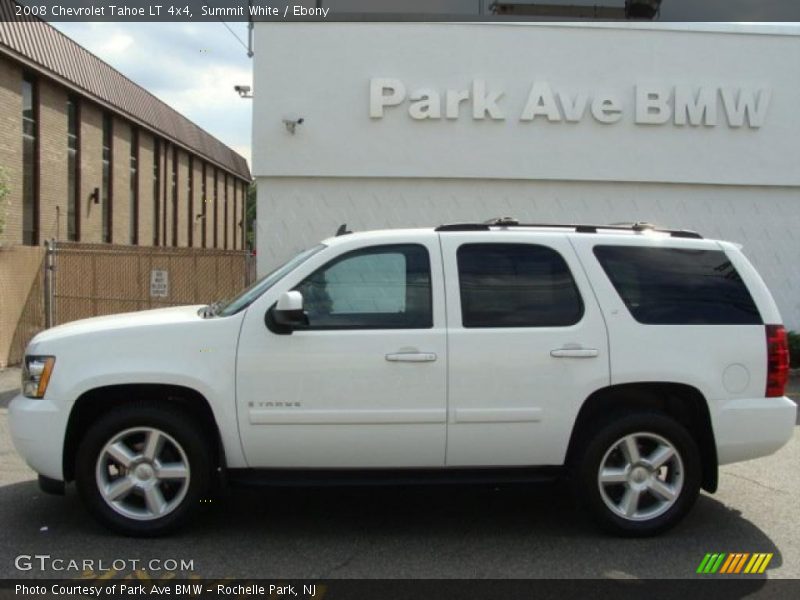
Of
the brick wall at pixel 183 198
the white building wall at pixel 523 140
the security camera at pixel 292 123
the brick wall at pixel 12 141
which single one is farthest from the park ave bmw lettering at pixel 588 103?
the brick wall at pixel 183 198

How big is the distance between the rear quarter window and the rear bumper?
536 millimetres

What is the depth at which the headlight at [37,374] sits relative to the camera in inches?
187

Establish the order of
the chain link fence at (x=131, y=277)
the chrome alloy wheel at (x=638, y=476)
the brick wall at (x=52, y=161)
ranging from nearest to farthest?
the chrome alloy wheel at (x=638, y=476)
the chain link fence at (x=131, y=277)
the brick wall at (x=52, y=161)

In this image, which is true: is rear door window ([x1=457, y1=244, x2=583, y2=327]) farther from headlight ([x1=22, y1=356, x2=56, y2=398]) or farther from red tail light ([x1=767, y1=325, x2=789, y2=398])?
headlight ([x1=22, y1=356, x2=56, y2=398])

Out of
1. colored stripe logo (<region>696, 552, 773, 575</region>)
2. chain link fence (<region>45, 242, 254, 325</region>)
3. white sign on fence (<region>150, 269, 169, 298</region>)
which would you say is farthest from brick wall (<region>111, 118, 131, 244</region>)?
colored stripe logo (<region>696, 552, 773, 575</region>)

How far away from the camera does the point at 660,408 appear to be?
5141 millimetres

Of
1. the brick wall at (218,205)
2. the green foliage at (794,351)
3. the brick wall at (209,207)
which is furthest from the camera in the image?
the brick wall at (218,205)

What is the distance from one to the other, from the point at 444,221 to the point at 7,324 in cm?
723

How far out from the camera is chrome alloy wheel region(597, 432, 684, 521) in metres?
4.96

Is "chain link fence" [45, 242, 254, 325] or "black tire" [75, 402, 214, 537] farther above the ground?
"chain link fence" [45, 242, 254, 325]

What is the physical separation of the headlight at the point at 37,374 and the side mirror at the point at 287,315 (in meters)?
1.36

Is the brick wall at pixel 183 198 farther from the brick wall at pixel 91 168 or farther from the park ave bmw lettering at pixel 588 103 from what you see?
the park ave bmw lettering at pixel 588 103

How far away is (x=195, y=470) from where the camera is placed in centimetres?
477

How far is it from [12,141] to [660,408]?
20.8 m
